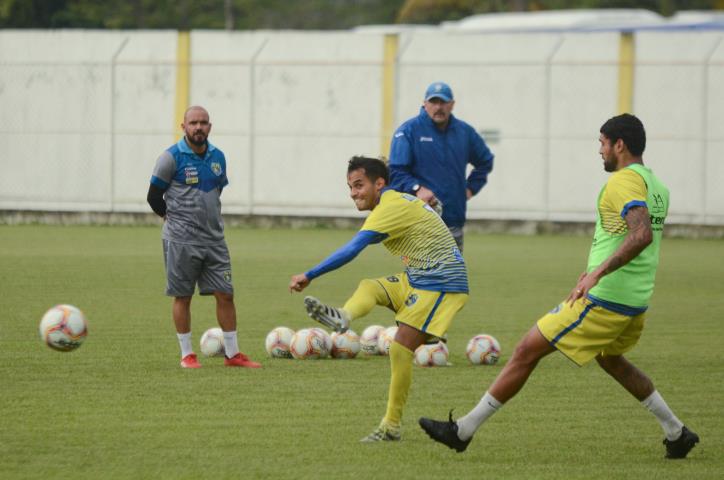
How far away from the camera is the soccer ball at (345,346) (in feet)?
40.5

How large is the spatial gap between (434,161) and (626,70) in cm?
1717

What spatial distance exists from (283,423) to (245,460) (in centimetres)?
119

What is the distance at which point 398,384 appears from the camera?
8.58m

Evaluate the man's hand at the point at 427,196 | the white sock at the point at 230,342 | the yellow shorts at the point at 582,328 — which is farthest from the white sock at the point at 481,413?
the white sock at the point at 230,342

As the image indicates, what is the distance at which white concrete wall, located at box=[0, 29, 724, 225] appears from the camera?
93.9ft

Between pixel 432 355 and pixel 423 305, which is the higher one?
pixel 423 305

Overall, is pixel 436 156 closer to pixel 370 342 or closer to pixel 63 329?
pixel 370 342

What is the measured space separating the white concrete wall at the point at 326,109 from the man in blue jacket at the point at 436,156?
1630 centimetres

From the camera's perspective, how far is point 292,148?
30.8 meters

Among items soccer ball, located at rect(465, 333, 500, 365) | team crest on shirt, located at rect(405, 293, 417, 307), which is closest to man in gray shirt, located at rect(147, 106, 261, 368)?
soccer ball, located at rect(465, 333, 500, 365)

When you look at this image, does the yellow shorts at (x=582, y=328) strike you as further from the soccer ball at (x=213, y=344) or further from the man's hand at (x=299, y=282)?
A: the soccer ball at (x=213, y=344)

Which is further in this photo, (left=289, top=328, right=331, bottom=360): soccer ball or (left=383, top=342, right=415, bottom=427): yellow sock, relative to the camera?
(left=289, top=328, right=331, bottom=360): soccer ball

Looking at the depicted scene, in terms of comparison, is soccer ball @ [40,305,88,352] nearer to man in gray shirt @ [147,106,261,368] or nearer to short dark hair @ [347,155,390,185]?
man in gray shirt @ [147,106,261,368]

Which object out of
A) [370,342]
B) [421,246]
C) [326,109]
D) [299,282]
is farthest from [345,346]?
[326,109]
